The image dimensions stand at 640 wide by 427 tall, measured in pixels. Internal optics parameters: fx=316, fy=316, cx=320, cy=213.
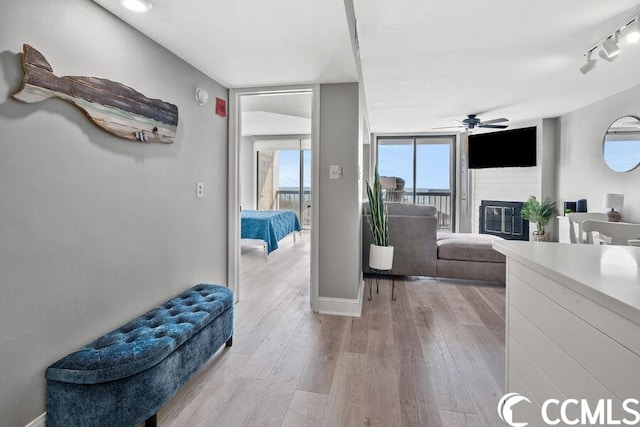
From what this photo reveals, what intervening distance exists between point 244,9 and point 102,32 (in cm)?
75

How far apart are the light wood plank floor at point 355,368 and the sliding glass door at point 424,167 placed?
450 cm

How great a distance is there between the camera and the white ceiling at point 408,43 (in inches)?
69.0

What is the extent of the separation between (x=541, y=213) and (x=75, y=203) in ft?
21.1

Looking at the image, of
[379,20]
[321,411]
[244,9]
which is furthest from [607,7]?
[321,411]

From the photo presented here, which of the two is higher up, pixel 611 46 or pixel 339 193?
pixel 611 46

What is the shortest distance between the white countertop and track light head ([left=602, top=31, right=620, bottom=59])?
220 cm

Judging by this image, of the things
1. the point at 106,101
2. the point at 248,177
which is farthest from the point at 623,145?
the point at 248,177

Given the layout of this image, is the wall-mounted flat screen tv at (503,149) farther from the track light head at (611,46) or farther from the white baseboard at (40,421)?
the white baseboard at (40,421)

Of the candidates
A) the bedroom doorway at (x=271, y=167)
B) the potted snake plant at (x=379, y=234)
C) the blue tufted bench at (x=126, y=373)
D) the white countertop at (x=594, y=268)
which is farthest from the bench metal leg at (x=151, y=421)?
the potted snake plant at (x=379, y=234)

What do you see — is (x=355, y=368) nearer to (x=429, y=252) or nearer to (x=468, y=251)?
(x=429, y=252)

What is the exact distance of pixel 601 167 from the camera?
443 cm

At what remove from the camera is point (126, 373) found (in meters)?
1.33

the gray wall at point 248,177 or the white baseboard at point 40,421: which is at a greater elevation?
the gray wall at point 248,177

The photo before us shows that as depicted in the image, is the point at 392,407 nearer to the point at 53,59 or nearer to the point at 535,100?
the point at 53,59
